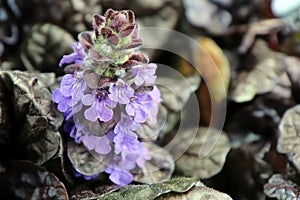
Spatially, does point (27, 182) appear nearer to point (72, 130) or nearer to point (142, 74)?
point (72, 130)

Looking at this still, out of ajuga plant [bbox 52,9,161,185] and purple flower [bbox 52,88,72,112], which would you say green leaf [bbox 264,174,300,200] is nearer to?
ajuga plant [bbox 52,9,161,185]

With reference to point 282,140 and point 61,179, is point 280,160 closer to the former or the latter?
point 282,140

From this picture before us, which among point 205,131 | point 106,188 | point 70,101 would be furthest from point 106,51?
point 205,131

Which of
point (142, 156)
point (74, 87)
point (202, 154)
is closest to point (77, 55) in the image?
point (74, 87)

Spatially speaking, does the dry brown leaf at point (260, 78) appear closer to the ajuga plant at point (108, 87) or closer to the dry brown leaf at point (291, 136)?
the dry brown leaf at point (291, 136)

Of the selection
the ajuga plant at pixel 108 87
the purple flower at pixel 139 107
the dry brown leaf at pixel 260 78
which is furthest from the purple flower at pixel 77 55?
the dry brown leaf at pixel 260 78

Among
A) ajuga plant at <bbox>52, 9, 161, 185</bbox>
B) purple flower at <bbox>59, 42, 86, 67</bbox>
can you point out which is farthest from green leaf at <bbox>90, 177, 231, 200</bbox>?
purple flower at <bbox>59, 42, 86, 67</bbox>

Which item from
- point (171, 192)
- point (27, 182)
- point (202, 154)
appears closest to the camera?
point (171, 192)
